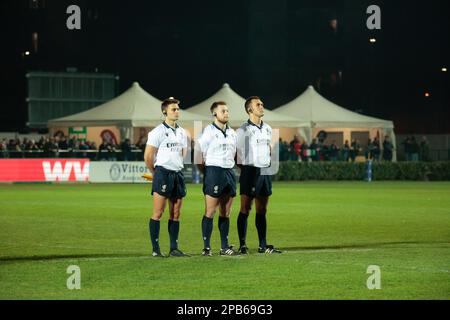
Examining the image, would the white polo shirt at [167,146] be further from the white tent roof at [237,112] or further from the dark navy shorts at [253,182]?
the white tent roof at [237,112]

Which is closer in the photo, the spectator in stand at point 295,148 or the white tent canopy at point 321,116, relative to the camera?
the spectator in stand at point 295,148

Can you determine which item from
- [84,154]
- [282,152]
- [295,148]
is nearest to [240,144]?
[84,154]

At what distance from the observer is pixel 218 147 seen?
15.6 metres

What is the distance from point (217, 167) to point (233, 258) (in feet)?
4.73

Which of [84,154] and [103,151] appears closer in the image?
[103,151]

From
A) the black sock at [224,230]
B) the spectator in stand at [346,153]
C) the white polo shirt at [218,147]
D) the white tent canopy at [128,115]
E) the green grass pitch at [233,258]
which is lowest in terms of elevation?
the green grass pitch at [233,258]

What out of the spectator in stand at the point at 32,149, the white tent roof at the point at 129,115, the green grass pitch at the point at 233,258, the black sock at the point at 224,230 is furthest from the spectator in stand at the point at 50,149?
the black sock at the point at 224,230

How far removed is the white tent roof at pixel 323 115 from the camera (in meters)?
52.8

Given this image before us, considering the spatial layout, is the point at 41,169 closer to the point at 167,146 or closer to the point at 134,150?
the point at 134,150

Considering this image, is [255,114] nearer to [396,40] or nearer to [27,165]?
[27,165]

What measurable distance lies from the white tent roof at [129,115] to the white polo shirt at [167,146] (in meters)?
32.3

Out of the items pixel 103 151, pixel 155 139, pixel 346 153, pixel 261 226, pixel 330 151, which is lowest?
pixel 261 226

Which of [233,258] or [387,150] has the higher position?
[387,150]

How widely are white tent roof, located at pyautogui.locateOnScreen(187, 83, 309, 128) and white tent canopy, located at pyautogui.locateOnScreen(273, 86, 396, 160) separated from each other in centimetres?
108
